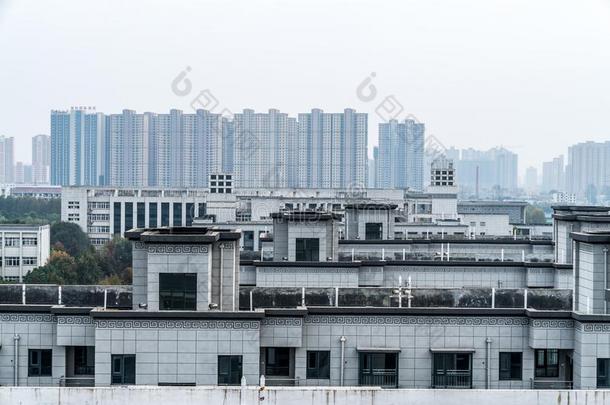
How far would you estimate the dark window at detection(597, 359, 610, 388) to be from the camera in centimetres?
1120

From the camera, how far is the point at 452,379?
1165 centimetres

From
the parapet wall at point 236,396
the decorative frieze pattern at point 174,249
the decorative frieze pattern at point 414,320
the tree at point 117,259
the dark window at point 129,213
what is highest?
the decorative frieze pattern at point 174,249

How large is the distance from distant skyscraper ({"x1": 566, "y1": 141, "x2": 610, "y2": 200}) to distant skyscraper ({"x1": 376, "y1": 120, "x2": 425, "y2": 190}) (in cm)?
8416

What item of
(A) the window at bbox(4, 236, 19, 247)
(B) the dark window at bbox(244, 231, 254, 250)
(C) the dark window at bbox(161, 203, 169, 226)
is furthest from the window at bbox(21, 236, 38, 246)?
(B) the dark window at bbox(244, 231, 254, 250)

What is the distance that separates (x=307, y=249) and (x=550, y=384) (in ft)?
31.2

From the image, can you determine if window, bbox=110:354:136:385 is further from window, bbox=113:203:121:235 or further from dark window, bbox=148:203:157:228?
window, bbox=113:203:121:235

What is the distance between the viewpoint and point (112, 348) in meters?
10.9

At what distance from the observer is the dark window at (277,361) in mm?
11672

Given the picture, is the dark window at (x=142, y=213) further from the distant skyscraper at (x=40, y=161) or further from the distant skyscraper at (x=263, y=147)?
the distant skyscraper at (x=40, y=161)

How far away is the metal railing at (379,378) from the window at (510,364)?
1.38 m

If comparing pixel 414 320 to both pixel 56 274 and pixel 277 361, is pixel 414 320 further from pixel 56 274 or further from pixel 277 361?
pixel 56 274

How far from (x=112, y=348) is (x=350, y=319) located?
9.73 ft

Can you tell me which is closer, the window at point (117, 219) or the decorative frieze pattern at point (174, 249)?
the decorative frieze pattern at point (174, 249)

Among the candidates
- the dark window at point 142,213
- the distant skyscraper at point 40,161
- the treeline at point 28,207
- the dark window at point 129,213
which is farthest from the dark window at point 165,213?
the distant skyscraper at point 40,161
